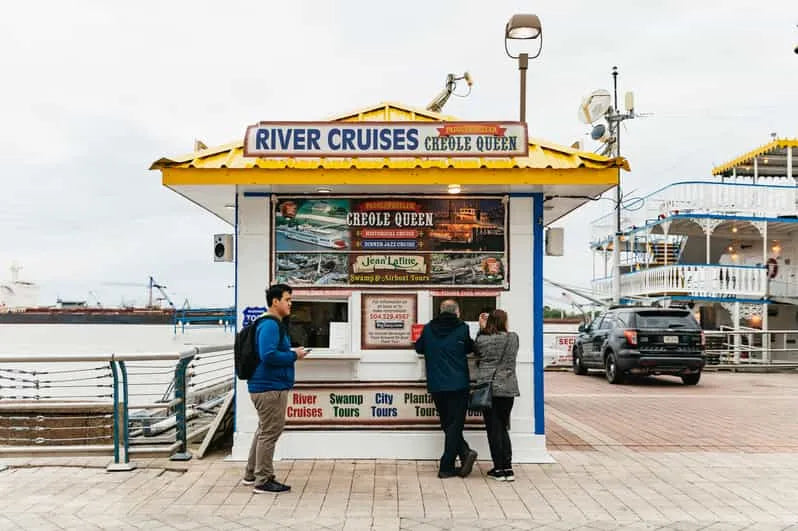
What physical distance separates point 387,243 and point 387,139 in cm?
111

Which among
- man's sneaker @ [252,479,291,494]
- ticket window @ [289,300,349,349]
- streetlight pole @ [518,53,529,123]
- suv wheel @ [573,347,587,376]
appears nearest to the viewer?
man's sneaker @ [252,479,291,494]

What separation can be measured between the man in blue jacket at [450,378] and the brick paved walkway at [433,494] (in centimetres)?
22

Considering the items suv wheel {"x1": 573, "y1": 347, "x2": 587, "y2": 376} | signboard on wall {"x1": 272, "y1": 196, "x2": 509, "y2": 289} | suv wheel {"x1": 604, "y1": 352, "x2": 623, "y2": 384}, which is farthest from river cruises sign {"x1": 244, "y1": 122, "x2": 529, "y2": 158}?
suv wheel {"x1": 573, "y1": 347, "x2": 587, "y2": 376}

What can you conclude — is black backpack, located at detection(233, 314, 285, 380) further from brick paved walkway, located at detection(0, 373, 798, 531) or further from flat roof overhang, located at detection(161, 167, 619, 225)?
flat roof overhang, located at detection(161, 167, 619, 225)

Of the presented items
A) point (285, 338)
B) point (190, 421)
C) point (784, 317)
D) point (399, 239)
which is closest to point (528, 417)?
point (399, 239)

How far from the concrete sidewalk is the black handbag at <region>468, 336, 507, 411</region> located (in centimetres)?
71

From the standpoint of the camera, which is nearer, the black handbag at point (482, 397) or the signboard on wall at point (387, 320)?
the black handbag at point (482, 397)

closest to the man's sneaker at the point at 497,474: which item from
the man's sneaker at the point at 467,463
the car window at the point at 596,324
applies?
the man's sneaker at the point at 467,463

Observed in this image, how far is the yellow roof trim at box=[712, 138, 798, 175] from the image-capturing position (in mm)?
27188

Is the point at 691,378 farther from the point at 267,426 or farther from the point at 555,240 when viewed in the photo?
the point at 267,426

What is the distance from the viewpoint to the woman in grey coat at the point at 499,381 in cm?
711

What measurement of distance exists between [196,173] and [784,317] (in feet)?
82.0

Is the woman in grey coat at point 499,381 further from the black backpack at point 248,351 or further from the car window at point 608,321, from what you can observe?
the car window at point 608,321

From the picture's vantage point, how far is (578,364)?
20188mm
